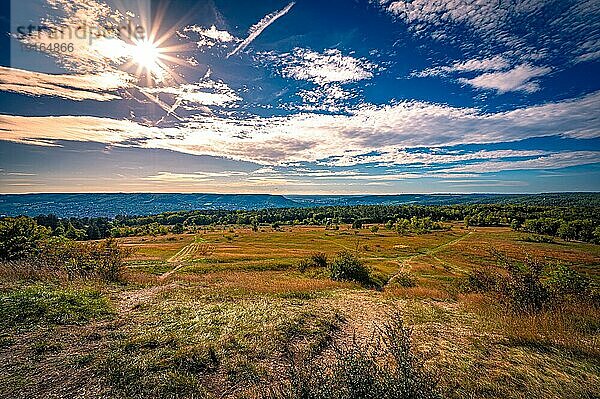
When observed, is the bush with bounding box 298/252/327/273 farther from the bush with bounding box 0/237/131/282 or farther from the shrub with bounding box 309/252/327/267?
the bush with bounding box 0/237/131/282

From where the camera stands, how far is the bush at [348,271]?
33.2 m

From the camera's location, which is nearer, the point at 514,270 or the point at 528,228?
the point at 514,270

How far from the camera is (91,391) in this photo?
6.44 m

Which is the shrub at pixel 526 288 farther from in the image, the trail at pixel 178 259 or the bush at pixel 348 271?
the trail at pixel 178 259

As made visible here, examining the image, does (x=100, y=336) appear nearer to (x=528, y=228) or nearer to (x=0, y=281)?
(x=0, y=281)

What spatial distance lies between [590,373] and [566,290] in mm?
9483

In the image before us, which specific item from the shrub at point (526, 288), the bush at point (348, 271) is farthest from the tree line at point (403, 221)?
the shrub at point (526, 288)

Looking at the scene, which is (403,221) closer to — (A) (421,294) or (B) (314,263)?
(B) (314,263)

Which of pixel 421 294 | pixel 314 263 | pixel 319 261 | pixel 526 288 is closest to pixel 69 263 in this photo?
pixel 421 294

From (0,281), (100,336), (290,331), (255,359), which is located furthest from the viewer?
(0,281)

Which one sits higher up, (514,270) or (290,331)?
(514,270)

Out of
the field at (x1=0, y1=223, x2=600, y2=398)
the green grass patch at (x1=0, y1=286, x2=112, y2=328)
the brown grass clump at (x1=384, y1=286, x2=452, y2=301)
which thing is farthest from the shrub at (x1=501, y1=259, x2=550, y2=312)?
the green grass patch at (x1=0, y1=286, x2=112, y2=328)

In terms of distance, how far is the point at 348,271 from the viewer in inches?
1328

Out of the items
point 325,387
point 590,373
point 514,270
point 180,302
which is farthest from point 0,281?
point 514,270
